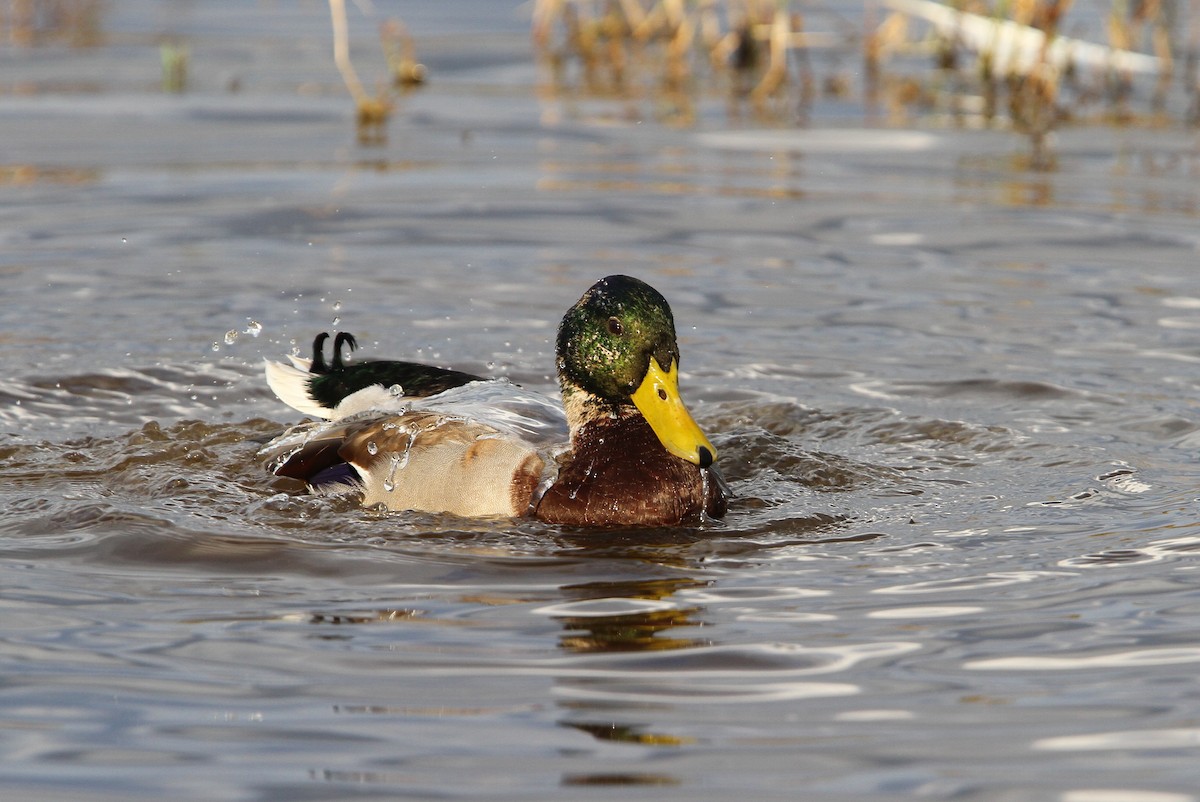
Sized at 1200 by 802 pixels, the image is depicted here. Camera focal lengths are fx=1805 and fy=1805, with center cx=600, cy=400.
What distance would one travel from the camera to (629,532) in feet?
18.4

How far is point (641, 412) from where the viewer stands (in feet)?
18.8

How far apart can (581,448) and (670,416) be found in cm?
34

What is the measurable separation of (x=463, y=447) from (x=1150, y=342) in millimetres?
3512

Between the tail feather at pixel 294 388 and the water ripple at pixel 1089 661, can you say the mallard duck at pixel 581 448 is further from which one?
the water ripple at pixel 1089 661

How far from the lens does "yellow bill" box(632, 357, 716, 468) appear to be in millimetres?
5449

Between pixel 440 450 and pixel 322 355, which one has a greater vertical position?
pixel 322 355

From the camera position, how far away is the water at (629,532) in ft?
12.7

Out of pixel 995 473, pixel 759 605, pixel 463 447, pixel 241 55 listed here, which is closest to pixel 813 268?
pixel 995 473

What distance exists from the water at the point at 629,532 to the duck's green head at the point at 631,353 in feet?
1.29

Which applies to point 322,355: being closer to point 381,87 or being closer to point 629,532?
point 629,532

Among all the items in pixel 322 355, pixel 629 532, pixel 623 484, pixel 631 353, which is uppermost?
pixel 631 353

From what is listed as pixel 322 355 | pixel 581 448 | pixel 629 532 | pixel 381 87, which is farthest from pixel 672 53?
pixel 629 532

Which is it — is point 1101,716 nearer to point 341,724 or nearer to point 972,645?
point 972,645

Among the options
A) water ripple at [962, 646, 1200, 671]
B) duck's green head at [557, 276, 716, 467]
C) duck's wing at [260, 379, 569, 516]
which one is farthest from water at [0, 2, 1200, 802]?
duck's green head at [557, 276, 716, 467]
